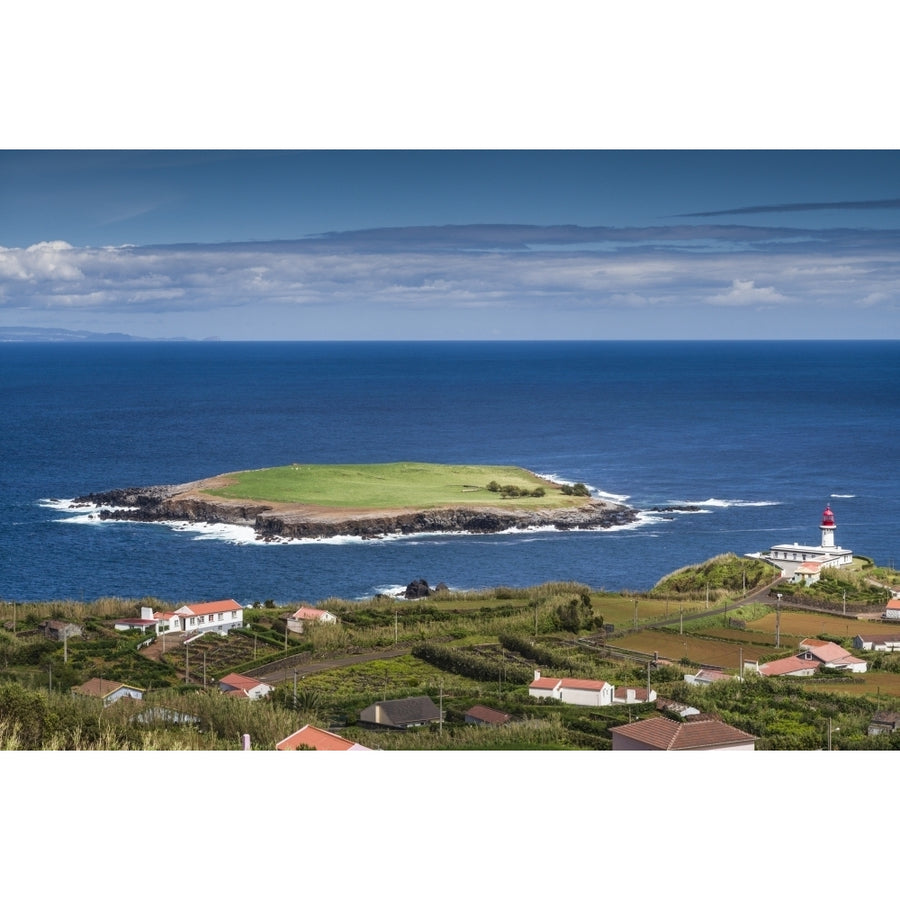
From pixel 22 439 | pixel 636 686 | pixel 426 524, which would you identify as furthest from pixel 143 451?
pixel 636 686

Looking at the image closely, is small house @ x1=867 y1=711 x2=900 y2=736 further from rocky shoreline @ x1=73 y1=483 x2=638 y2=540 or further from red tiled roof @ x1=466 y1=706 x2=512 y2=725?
rocky shoreline @ x1=73 y1=483 x2=638 y2=540

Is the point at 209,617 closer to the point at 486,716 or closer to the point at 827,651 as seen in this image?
the point at 486,716

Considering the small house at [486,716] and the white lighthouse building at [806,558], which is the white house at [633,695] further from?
the white lighthouse building at [806,558]

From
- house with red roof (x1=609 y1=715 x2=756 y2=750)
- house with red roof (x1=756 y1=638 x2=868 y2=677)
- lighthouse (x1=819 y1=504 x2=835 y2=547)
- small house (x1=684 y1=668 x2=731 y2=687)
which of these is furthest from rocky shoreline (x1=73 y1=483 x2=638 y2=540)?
house with red roof (x1=609 y1=715 x2=756 y2=750)

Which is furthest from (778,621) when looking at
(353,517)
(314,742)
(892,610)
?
(353,517)

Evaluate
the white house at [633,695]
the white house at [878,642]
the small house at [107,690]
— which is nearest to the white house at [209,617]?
the small house at [107,690]

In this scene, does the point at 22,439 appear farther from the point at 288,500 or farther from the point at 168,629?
the point at 168,629
